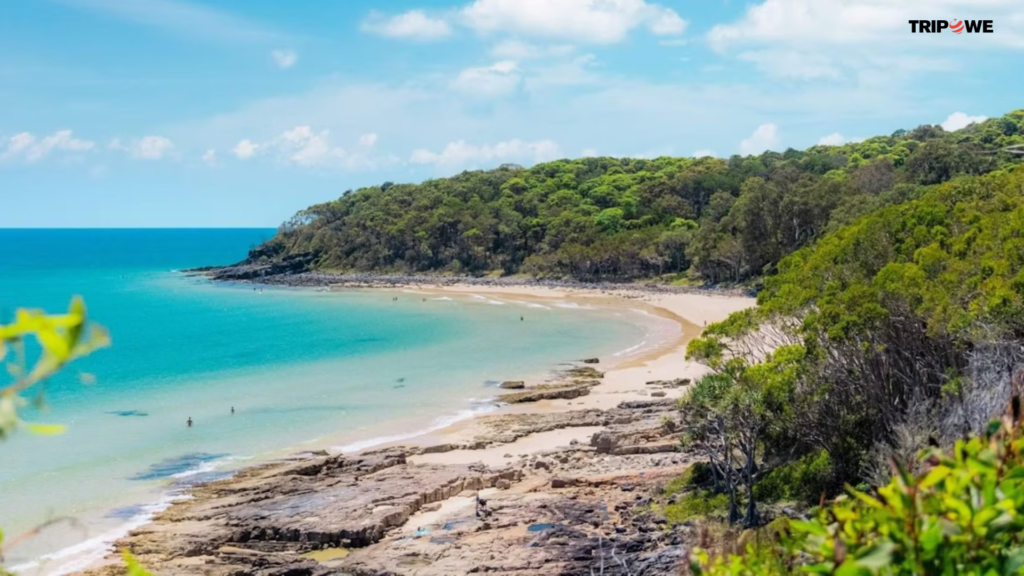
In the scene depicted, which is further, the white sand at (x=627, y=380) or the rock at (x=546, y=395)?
the rock at (x=546, y=395)

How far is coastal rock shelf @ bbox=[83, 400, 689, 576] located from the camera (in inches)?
554

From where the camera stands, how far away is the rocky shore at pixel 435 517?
14.1 meters

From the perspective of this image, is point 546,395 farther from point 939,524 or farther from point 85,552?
point 939,524

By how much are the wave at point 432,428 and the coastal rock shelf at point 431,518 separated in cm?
171

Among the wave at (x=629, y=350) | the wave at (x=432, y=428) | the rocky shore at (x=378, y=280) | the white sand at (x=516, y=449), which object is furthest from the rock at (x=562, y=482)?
the rocky shore at (x=378, y=280)

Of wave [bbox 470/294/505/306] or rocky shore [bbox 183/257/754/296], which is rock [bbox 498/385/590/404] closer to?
rocky shore [bbox 183/257/754/296]

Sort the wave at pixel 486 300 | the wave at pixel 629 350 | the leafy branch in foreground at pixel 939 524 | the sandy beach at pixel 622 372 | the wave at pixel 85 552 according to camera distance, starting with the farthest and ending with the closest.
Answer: the wave at pixel 486 300 < the wave at pixel 629 350 < the sandy beach at pixel 622 372 < the wave at pixel 85 552 < the leafy branch in foreground at pixel 939 524

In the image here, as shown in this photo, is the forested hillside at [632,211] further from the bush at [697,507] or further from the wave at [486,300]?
the bush at [697,507]

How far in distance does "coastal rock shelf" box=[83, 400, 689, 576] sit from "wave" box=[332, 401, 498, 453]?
5.62ft

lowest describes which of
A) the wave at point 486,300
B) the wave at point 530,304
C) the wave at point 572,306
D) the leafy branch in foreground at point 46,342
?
the wave at point 572,306

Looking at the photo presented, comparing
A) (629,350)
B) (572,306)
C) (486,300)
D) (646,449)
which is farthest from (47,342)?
(486,300)

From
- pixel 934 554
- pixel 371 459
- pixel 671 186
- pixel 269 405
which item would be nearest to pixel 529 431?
pixel 371 459

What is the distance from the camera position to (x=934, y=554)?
230cm

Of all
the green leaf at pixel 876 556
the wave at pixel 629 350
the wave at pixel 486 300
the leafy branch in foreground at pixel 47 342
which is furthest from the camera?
→ the wave at pixel 486 300
